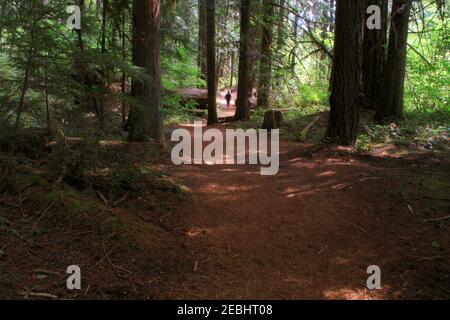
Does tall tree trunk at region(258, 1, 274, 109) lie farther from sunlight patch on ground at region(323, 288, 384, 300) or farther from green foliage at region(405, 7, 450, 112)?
sunlight patch on ground at region(323, 288, 384, 300)

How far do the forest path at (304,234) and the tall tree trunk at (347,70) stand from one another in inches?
49.2

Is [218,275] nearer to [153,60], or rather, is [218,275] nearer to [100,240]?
[100,240]

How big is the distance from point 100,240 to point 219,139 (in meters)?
8.52

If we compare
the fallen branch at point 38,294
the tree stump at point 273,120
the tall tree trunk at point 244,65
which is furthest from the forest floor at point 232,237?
the tall tree trunk at point 244,65

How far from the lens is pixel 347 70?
28.3 feet

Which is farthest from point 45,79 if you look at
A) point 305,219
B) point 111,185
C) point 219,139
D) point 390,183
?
point 219,139

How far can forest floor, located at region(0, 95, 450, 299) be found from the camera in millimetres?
3879

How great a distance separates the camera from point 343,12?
28.2 feet

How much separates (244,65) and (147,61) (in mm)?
8875

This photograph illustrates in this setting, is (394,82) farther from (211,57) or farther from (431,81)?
(211,57)

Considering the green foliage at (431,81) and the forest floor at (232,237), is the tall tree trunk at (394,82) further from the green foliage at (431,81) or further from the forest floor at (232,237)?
the forest floor at (232,237)

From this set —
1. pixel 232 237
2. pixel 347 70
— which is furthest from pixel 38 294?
pixel 347 70

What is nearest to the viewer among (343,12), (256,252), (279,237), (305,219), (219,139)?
(256,252)

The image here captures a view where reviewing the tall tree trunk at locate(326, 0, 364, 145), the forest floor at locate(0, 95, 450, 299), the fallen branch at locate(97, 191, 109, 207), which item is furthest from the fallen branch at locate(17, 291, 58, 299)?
the tall tree trunk at locate(326, 0, 364, 145)
